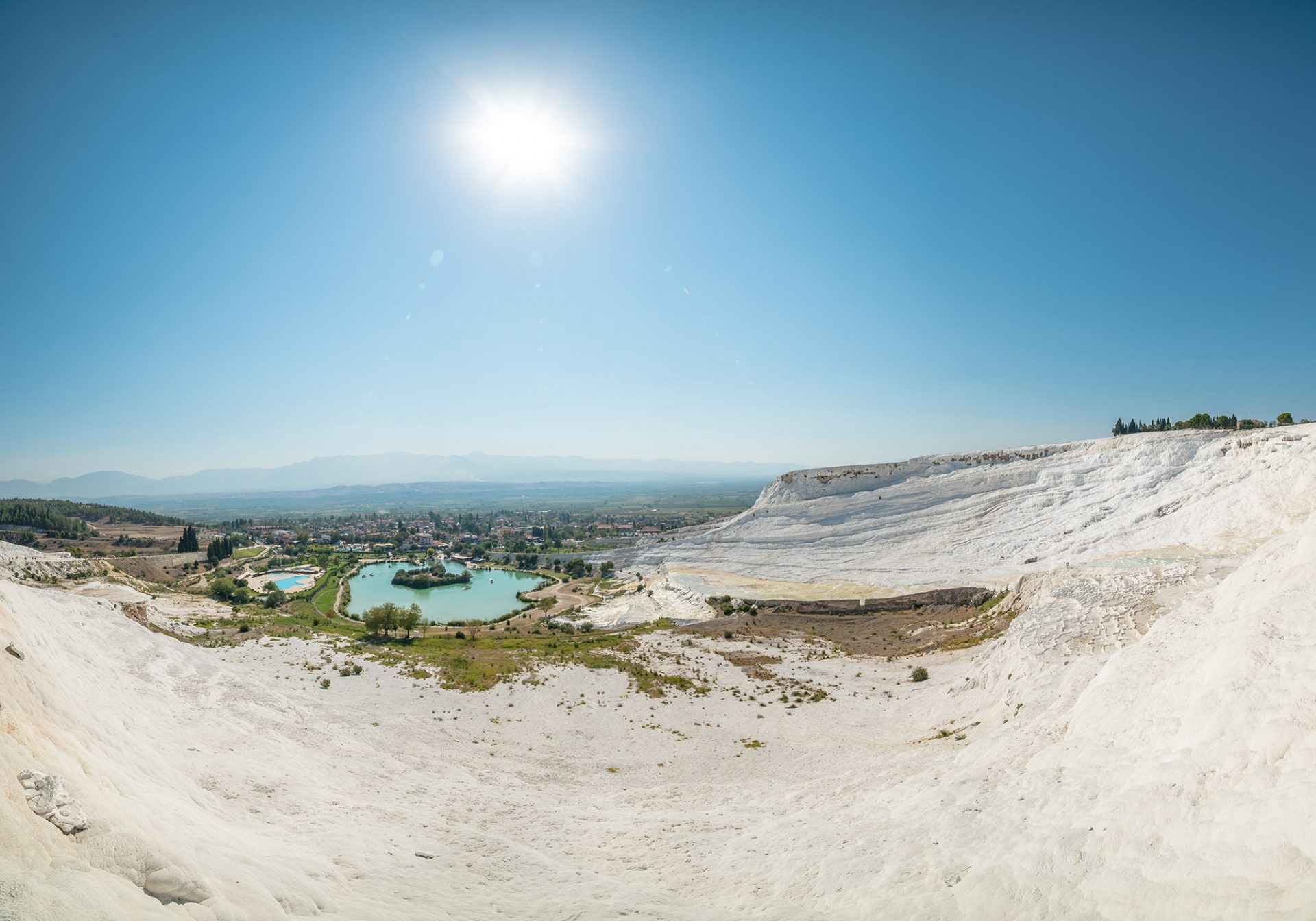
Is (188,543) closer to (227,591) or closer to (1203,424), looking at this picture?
(227,591)

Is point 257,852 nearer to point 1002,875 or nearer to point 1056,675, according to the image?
point 1002,875

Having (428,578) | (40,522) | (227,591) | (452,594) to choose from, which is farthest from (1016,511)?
(40,522)

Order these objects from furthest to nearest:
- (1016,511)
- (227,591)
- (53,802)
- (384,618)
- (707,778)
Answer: (227,591) → (1016,511) → (384,618) → (707,778) → (53,802)

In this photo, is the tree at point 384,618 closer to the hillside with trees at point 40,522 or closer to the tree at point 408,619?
the tree at point 408,619

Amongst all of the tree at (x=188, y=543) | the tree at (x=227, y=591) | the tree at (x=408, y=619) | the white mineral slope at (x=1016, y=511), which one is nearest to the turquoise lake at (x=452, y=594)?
the tree at (x=227, y=591)

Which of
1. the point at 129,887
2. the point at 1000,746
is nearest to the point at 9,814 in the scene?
the point at 129,887
